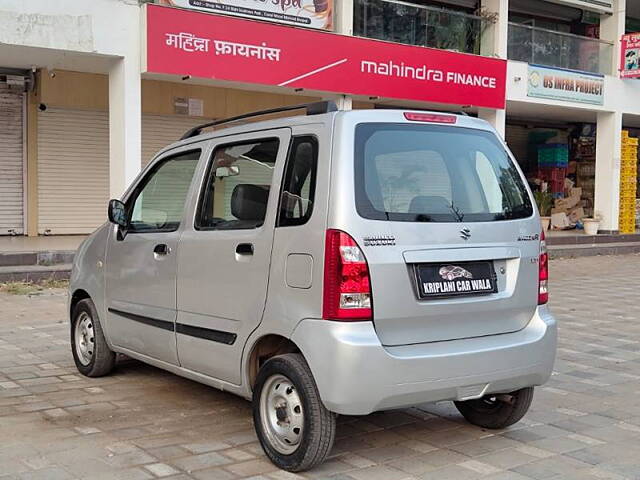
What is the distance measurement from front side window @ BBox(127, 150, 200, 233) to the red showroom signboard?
7751 mm

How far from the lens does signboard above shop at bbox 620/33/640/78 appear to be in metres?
19.7

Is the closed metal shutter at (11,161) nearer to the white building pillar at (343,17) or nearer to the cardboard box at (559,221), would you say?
the white building pillar at (343,17)

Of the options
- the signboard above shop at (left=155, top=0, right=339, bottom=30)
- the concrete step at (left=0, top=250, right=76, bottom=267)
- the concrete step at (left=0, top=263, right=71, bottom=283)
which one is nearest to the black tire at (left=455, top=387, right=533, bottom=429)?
the concrete step at (left=0, top=263, right=71, bottom=283)

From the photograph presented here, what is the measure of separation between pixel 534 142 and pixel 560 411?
65.9 feet

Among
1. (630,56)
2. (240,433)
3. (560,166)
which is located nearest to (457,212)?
(240,433)

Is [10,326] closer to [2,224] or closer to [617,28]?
[2,224]

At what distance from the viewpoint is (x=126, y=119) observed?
1274 centimetres

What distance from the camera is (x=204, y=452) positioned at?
13.9 ft

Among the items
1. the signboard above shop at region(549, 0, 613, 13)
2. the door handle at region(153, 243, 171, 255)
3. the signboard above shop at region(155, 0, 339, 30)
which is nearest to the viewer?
the door handle at region(153, 243, 171, 255)

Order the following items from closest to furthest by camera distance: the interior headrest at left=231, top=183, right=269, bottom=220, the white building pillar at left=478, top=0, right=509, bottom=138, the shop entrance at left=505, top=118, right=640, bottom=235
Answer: the interior headrest at left=231, top=183, right=269, bottom=220 → the white building pillar at left=478, top=0, right=509, bottom=138 → the shop entrance at left=505, top=118, right=640, bottom=235

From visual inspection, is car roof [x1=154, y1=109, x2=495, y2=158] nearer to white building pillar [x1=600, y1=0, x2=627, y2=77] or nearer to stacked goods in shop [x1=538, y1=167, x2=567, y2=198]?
white building pillar [x1=600, y1=0, x2=627, y2=77]

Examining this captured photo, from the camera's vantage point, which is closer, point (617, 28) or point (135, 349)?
point (135, 349)

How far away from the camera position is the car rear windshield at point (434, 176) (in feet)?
12.8

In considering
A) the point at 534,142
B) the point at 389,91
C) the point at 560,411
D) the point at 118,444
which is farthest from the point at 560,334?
the point at 534,142
